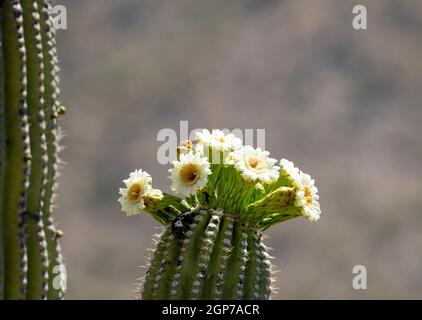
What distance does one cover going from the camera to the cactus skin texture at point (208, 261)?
193 inches

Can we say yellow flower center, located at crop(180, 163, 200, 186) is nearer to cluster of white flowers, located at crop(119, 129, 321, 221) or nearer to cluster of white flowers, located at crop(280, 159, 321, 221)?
cluster of white flowers, located at crop(119, 129, 321, 221)

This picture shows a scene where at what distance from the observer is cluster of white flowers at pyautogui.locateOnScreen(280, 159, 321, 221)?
5.05 metres

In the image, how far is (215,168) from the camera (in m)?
5.10

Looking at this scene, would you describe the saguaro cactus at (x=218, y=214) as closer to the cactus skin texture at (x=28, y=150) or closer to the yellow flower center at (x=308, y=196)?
the yellow flower center at (x=308, y=196)

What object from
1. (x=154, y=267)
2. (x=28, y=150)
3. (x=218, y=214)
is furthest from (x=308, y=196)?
(x=28, y=150)

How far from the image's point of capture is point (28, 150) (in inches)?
171

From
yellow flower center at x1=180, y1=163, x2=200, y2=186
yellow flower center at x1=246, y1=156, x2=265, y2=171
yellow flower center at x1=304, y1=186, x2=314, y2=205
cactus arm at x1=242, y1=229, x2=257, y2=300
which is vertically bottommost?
cactus arm at x1=242, y1=229, x2=257, y2=300

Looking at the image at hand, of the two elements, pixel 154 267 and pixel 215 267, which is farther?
pixel 154 267

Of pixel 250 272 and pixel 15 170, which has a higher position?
pixel 15 170

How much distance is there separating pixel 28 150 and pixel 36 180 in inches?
4.9

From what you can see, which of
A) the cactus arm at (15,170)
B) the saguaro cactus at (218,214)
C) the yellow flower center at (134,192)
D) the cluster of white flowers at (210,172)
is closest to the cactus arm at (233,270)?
the saguaro cactus at (218,214)

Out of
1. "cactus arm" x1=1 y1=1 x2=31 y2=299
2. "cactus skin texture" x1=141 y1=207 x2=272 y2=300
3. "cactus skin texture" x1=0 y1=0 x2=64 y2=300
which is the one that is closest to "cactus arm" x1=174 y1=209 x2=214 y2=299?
"cactus skin texture" x1=141 y1=207 x2=272 y2=300

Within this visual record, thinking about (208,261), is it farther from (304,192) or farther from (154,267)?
(304,192)
